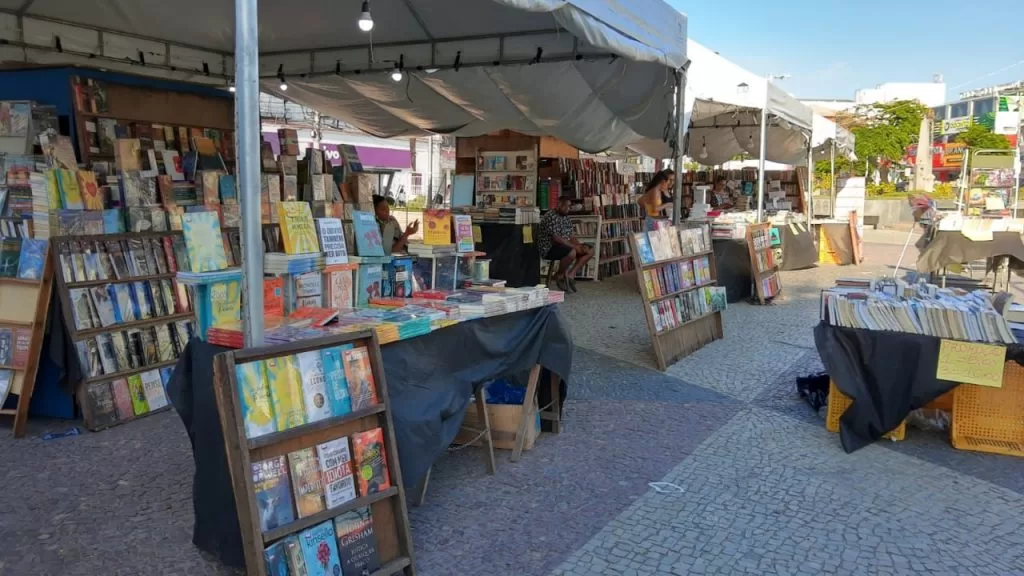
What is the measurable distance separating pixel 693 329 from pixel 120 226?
16.7ft

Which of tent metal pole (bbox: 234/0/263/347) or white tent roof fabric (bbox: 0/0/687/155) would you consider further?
white tent roof fabric (bbox: 0/0/687/155)

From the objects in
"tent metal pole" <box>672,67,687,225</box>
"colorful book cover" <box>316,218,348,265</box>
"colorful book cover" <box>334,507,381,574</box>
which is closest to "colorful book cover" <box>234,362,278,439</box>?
"colorful book cover" <box>334,507,381,574</box>

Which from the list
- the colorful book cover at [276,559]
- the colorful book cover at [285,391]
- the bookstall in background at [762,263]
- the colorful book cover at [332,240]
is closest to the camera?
the colorful book cover at [276,559]

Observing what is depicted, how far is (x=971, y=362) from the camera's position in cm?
439

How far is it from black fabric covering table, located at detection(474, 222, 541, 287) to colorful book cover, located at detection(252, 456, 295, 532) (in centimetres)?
744

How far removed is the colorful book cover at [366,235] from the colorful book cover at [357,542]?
5.99ft

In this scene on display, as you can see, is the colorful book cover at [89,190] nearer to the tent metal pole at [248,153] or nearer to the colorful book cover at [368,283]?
the colorful book cover at [368,283]

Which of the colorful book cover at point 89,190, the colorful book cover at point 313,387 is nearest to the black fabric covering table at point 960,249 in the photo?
the colorful book cover at point 313,387

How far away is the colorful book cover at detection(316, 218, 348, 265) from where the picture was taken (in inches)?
154

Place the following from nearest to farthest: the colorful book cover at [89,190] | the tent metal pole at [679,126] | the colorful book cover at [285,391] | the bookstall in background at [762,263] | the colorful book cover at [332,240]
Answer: the colorful book cover at [285,391] → the colorful book cover at [332,240] → the colorful book cover at [89,190] → the tent metal pole at [679,126] → the bookstall in background at [762,263]

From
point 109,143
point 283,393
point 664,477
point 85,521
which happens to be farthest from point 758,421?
point 109,143

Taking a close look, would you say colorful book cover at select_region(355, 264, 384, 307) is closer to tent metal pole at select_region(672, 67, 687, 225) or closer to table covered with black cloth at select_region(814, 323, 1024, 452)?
table covered with black cloth at select_region(814, 323, 1024, 452)

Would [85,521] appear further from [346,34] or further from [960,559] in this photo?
[346,34]

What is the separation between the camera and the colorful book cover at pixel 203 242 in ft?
12.0
